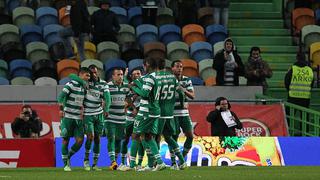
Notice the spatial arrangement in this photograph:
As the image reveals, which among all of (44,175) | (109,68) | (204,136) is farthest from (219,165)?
(44,175)

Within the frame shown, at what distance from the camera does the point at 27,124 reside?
27734 mm

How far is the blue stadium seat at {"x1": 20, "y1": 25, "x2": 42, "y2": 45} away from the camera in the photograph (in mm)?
32344

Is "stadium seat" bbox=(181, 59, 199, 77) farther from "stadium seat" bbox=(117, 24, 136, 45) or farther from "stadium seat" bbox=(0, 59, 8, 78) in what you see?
"stadium seat" bbox=(0, 59, 8, 78)

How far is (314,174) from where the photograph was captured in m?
21.2

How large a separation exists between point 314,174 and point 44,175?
492cm

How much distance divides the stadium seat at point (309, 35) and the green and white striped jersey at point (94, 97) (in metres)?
11.3

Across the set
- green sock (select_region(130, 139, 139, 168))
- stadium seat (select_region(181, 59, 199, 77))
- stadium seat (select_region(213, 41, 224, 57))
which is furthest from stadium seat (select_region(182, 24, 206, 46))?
green sock (select_region(130, 139, 139, 168))

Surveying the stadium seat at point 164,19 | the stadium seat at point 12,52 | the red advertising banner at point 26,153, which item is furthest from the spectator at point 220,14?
the red advertising banner at point 26,153

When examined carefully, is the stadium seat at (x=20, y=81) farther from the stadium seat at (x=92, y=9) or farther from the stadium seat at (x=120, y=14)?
the stadium seat at (x=120, y=14)

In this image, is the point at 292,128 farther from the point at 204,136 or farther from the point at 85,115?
the point at 85,115

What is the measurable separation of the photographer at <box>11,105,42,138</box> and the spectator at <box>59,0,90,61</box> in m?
4.15

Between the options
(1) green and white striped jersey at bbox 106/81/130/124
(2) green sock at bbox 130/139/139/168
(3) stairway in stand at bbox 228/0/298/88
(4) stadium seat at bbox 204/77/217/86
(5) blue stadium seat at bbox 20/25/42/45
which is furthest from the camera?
(3) stairway in stand at bbox 228/0/298/88

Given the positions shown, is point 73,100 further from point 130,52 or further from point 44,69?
point 130,52

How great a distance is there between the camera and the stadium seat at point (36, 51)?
31531 millimetres
